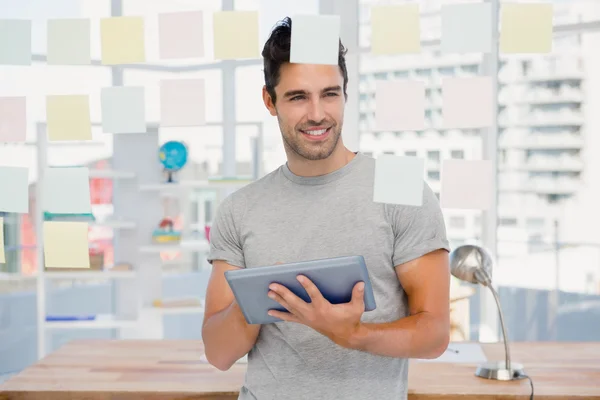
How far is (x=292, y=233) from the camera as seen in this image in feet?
5.11

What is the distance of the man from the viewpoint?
1.48 metres

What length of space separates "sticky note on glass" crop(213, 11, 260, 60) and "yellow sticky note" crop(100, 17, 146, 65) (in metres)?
0.20

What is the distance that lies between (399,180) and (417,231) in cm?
11

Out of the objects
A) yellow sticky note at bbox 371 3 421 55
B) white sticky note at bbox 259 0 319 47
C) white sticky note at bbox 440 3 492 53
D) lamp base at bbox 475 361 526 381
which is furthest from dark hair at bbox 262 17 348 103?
white sticky note at bbox 259 0 319 47

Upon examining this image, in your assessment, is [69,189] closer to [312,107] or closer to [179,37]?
[179,37]

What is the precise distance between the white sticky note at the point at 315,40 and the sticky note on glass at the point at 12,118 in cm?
77

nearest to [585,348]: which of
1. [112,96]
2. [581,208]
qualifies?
[112,96]

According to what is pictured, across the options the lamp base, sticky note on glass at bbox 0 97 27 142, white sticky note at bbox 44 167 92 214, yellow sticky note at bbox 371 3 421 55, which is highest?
yellow sticky note at bbox 371 3 421 55

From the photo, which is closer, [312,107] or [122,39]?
[312,107]

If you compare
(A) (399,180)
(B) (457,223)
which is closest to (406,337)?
(A) (399,180)

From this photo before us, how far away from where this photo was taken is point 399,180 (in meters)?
1.51

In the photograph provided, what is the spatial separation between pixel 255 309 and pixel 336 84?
0.48 m

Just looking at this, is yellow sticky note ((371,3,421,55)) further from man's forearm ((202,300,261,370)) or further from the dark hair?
man's forearm ((202,300,261,370))

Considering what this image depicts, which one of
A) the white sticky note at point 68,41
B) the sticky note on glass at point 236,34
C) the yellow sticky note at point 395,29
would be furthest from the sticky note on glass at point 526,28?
the white sticky note at point 68,41
